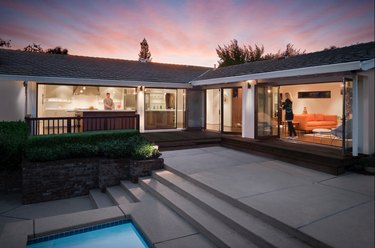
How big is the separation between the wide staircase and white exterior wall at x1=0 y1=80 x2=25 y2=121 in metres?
5.83

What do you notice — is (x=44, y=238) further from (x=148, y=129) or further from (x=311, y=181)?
(x=148, y=129)

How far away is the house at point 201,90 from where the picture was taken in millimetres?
7176

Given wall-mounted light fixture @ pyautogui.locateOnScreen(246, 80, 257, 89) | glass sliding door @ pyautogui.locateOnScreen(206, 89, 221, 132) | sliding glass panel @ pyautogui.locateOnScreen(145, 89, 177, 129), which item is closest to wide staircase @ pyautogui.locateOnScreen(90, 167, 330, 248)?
wall-mounted light fixture @ pyautogui.locateOnScreen(246, 80, 257, 89)

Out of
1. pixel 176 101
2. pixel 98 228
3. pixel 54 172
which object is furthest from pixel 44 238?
pixel 176 101

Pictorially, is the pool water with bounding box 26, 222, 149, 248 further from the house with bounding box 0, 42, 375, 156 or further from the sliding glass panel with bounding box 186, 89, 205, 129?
the sliding glass panel with bounding box 186, 89, 205, 129

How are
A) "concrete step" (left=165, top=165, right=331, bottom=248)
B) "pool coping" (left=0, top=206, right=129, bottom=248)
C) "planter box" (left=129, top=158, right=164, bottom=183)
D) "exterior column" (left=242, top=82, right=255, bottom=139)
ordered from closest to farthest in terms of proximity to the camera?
1. "concrete step" (left=165, top=165, right=331, bottom=248)
2. "pool coping" (left=0, top=206, right=129, bottom=248)
3. "planter box" (left=129, top=158, right=164, bottom=183)
4. "exterior column" (left=242, top=82, right=255, bottom=139)

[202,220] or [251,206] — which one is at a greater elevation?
[251,206]

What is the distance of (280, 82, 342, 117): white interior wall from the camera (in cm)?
1262

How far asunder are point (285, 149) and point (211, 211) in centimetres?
421

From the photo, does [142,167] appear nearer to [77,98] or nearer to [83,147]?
[83,147]

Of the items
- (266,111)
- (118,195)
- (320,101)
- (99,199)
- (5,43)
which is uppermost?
(5,43)

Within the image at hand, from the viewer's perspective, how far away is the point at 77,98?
570 inches

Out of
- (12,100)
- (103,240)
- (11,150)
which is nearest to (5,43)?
(12,100)

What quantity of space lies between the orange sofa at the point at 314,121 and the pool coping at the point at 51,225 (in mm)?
9677
